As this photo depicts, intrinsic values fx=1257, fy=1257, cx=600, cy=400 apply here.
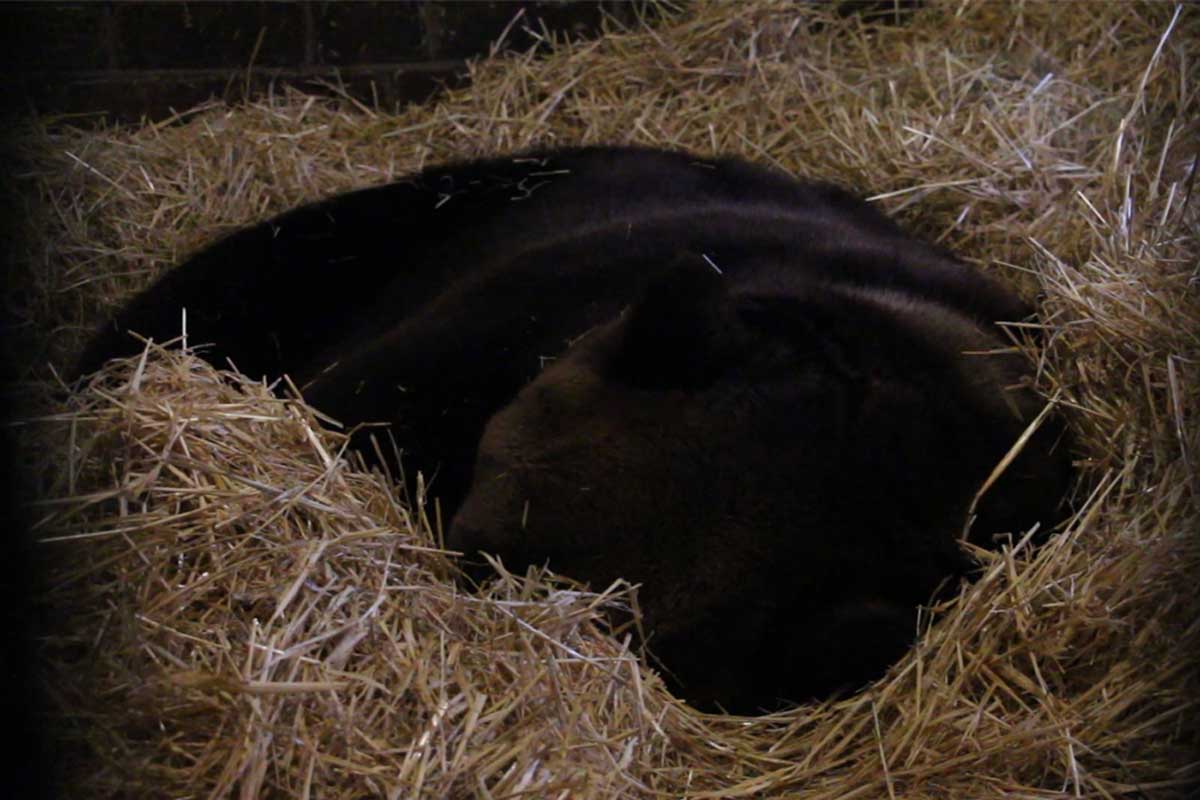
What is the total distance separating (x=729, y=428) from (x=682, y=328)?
0.18 m

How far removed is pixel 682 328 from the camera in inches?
82.4

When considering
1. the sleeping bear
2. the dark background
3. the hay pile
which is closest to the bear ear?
the sleeping bear

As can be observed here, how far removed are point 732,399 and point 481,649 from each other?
0.63 meters

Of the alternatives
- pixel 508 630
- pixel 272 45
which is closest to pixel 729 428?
pixel 508 630

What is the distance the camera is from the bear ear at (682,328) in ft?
6.88

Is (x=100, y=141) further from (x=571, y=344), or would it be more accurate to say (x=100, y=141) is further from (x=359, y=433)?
(x=571, y=344)

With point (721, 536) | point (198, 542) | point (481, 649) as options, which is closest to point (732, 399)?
point (721, 536)

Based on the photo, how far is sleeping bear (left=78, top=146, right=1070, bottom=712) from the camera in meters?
2.00

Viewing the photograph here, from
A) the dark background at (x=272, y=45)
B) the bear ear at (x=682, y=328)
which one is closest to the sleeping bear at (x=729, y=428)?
the bear ear at (x=682, y=328)

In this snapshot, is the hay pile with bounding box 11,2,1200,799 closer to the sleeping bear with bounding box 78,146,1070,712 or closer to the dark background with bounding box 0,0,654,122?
the sleeping bear with bounding box 78,146,1070,712

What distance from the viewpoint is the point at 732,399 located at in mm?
2090

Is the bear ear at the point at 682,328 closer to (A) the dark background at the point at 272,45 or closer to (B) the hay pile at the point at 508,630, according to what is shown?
(B) the hay pile at the point at 508,630

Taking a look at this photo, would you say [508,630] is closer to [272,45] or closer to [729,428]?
[729,428]

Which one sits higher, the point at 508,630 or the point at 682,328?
the point at 682,328
